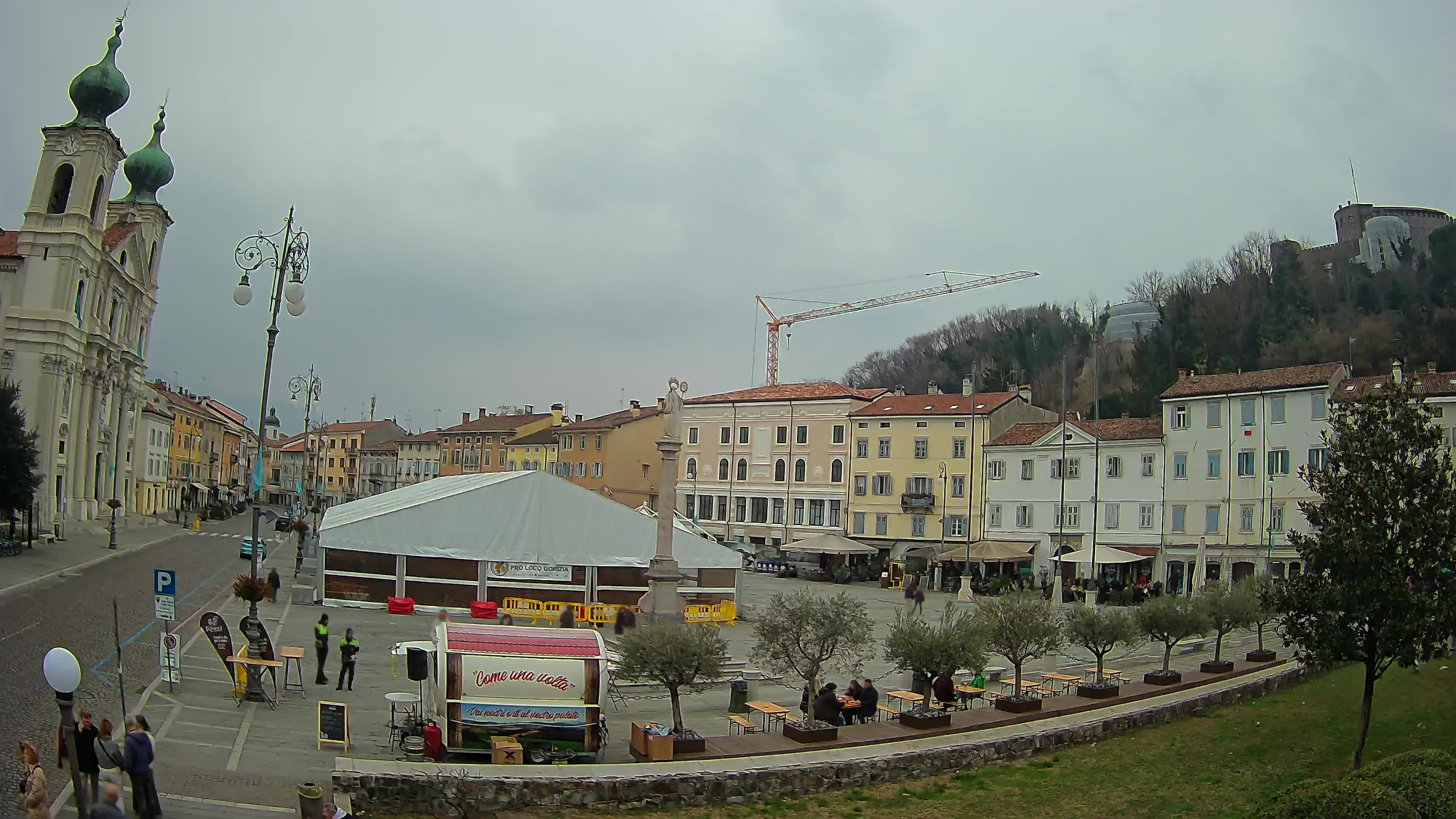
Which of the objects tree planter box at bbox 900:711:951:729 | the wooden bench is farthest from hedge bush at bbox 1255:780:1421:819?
the wooden bench

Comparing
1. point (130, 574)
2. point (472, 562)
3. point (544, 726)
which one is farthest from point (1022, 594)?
point (130, 574)

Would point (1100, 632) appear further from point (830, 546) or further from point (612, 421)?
point (612, 421)

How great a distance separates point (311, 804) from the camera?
1189 cm

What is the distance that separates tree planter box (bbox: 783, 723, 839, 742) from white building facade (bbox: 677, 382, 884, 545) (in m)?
47.4

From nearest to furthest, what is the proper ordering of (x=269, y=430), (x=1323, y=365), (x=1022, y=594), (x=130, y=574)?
(x=1022, y=594)
(x=130, y=574)
(x=1323, y=365)
(x=269, y=430)

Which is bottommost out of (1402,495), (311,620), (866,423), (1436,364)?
(311,620)

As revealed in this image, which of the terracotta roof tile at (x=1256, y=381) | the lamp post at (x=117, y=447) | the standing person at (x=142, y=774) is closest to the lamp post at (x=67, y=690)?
the standing person at (x=142, y=774)

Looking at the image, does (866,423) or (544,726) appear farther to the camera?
(866,423)

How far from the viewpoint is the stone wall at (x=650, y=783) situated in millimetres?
13617

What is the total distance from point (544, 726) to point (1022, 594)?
10.6 meters

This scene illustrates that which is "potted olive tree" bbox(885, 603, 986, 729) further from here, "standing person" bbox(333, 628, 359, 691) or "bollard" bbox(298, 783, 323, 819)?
"standing person" bbox(333, 628, 359, 691)

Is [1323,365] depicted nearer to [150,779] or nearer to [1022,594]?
[1022,594]

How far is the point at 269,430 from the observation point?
155 meters

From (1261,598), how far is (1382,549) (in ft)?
6.73
